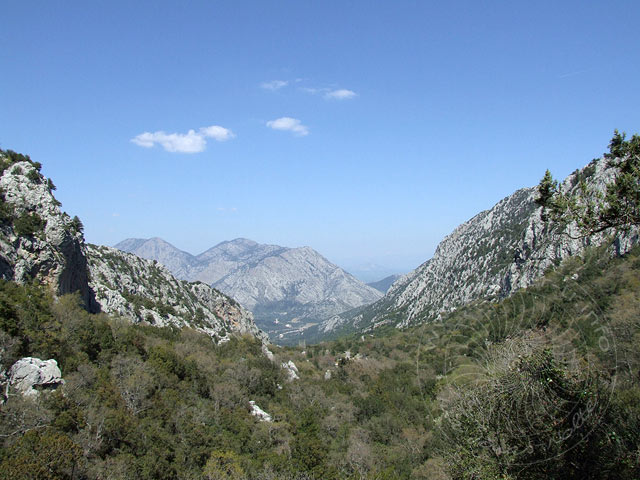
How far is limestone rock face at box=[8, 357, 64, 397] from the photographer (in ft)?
80.1

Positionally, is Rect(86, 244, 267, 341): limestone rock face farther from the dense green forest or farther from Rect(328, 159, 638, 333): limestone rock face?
Rect(328, 159, 638, 333): limestone rock face

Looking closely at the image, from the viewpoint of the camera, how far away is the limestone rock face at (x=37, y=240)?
38.8 meters

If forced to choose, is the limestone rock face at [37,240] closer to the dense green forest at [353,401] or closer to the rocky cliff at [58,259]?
the rocky cliff at [58,259]

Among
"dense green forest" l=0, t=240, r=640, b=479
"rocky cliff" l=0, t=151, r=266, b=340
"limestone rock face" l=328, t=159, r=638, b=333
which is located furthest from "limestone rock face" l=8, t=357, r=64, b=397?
"limestone rock face" l=328, t=159, r=638, b=333

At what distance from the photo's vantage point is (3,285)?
3350 cm

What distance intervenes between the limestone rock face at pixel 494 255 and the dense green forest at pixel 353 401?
16652 millimetres

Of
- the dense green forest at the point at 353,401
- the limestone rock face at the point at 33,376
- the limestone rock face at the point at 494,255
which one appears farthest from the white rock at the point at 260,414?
the limestone rock face at the point at 494,255

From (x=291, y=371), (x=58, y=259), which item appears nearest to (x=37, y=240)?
(x=58, y=259)

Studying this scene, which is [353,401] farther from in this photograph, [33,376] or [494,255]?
[494,255]

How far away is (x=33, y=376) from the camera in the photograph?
83.3 ft

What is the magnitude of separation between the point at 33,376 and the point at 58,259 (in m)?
23.8

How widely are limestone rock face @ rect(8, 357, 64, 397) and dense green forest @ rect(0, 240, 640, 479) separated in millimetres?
1004

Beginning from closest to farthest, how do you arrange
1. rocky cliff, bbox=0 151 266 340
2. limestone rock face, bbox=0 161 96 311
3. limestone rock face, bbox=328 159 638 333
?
1. limestone rock face, bbox=0 161 96 311
2. rocky cliff, bbox=0 151 266 340
3. limestone rock face, bbox=328 159 638 333

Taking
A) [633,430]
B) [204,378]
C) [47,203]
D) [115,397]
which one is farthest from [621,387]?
[47,203]
